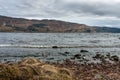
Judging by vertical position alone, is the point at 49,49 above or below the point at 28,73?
below

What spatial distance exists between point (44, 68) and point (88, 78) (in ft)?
28.6

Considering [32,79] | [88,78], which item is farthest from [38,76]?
[88,78]

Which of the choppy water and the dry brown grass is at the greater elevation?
the dry brown grass

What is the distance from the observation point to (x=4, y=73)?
409 inches

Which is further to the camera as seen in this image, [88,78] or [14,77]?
[88,78]

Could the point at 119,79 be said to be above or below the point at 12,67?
below

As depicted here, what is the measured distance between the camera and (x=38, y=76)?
10.9m

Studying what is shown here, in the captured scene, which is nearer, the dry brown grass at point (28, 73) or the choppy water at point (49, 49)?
the dry brown grass at point (28, 73)

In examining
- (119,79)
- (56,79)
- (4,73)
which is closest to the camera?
(4,73)

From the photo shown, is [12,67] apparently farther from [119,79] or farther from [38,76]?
[119,79]

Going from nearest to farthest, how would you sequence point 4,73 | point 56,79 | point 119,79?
point 4,73
point 56,79
point 119,79

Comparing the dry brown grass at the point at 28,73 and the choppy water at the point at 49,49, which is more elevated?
the dry brown grass at the point at 28,73

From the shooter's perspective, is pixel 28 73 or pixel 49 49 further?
pixel 49 49

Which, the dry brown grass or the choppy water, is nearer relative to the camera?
the dry brown grass
